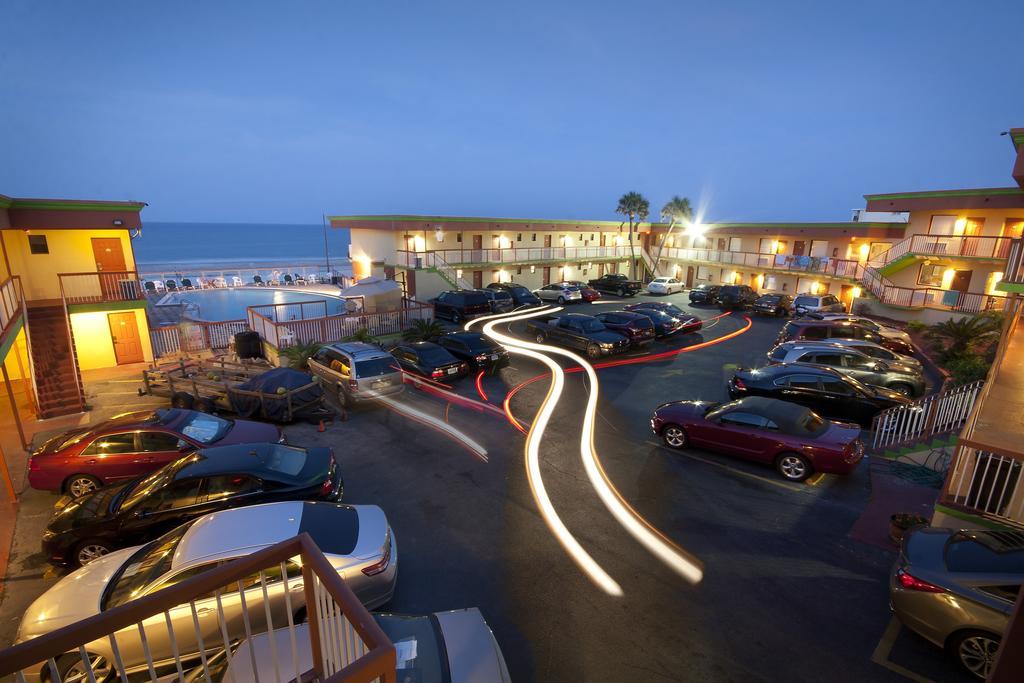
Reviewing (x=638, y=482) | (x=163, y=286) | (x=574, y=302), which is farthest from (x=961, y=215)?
(x=163, y=286)

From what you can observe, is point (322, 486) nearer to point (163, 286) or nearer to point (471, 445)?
point (471, 445)

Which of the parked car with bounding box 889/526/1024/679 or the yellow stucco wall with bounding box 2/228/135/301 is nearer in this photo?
the parked car with bounding box 889/526/1024/679

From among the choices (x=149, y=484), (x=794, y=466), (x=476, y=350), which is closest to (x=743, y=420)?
(x=794, y=466)

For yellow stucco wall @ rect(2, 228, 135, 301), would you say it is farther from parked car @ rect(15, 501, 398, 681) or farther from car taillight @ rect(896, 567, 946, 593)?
car taillight @ rect(896, 567, 946, 593)

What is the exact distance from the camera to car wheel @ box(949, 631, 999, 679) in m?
5.61

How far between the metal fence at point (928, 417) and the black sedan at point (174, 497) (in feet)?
42.0

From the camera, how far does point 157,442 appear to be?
9891 millimetres

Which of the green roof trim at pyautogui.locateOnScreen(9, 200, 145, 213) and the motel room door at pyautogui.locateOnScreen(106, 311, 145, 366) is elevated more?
the green roof trim at pyautogui.locateOnScreen(9, 200, 145, 213)

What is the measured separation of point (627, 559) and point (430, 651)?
167 inches

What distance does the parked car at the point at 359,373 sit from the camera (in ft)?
46.8

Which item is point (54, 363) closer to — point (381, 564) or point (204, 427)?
point (204, 427)

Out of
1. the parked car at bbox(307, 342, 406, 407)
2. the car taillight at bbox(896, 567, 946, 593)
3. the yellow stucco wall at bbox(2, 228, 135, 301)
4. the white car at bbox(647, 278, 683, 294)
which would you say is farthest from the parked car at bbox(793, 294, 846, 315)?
the yellow stucco wall at bbox(2, 228, 135, 301)

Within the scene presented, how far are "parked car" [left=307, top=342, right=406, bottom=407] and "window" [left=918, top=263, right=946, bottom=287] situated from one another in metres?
29.2

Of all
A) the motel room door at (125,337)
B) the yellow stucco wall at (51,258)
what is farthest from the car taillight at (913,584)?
the yellow stucco wall at (51,258)
